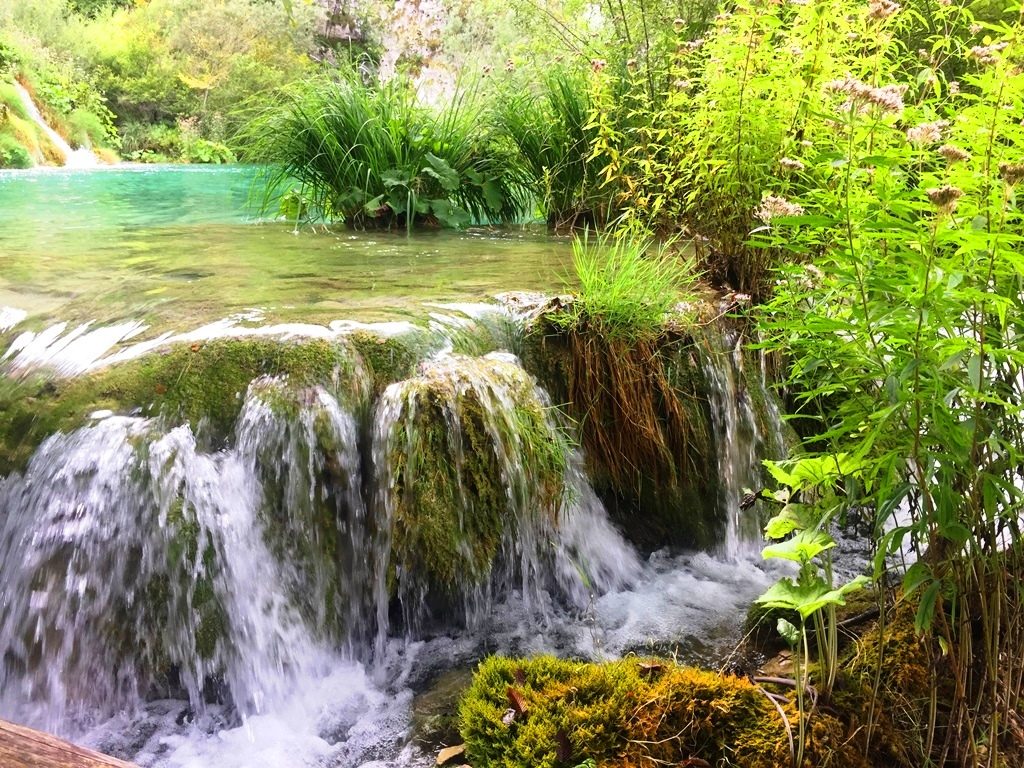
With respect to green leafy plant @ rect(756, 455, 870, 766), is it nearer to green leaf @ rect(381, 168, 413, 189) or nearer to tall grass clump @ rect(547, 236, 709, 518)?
tall grass clump @ rect(547, 236, 709, 518)

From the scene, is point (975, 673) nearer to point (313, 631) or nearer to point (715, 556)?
point (715, 556)

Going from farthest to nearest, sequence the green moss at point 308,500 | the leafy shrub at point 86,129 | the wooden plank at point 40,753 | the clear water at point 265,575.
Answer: the leafy shrub at point 86,129 → the green moss at point 308,500 → the clear water at point 265,575 → the wooden plank at point 40,753

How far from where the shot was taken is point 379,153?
234 inches

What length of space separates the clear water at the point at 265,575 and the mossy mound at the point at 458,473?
0.02 metres

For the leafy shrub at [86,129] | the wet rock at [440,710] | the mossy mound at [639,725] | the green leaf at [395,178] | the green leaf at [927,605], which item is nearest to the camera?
the green leaf at [927,605]

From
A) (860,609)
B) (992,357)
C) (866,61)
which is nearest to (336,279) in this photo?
(866,61)

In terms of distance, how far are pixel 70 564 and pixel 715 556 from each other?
8.04 feet

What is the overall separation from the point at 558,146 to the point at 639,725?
4.83 m

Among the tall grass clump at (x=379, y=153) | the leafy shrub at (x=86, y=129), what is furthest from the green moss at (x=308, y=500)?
the leafy shrub at (x=86, y=129)

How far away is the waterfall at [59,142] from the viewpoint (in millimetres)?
16250

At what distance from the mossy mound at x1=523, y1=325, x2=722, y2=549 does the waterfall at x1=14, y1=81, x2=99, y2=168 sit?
16.2 metres

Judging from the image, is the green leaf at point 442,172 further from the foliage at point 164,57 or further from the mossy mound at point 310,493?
the foliage at point 164,57

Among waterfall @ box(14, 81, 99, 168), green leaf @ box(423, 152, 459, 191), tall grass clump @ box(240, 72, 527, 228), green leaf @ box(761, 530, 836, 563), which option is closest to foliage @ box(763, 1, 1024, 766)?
green leaf @ box(761, 530, 836, 563)

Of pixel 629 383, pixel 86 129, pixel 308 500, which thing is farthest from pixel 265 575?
pixel 86 129
